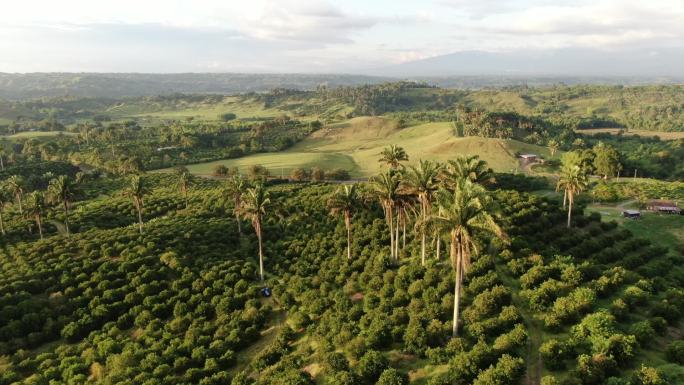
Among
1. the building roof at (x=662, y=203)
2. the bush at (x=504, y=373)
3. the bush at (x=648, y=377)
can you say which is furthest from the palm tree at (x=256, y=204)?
the building roof at (x=662, y=203)

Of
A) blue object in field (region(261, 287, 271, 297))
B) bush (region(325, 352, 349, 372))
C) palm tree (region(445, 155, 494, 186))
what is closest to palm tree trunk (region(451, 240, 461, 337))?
bush (region(325, 352, 349, 372))

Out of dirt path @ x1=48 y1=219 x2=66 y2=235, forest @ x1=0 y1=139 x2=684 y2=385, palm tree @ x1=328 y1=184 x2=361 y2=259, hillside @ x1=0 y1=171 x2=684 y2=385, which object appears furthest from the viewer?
dirt path @ x1=48 y1=219 x2=66 y2=235

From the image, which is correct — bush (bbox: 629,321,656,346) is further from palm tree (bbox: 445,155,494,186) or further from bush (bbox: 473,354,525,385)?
palm tree (bbox: 445,155,494,186)

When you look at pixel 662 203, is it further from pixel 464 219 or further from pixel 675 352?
pixel 464 219

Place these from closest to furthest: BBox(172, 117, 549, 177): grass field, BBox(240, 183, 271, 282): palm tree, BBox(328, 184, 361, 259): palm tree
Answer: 1. BBox(328, 184, 361, 259): palm tree
2. BBox(240, 183, 271, 282): palm tree
3. BBox(172, 117, 549, 177): grass field

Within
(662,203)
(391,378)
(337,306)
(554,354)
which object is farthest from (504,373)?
(662,203)

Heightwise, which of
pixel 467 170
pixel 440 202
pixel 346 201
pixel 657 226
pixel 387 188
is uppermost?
pixel 467 170

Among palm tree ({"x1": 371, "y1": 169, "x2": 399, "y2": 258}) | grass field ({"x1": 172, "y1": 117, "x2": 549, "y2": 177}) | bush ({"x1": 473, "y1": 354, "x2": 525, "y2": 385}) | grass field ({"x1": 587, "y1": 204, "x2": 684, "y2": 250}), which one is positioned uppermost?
palm tree ({"x1": 371, "y1": 169, "x2": 399, "y2": 258})

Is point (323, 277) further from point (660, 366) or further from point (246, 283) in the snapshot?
point (660, 366)
